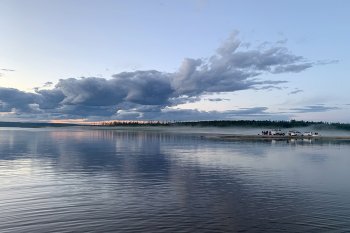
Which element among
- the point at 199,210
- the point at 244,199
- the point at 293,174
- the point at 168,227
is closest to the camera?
the point at 168,227

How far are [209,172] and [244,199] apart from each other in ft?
57.4

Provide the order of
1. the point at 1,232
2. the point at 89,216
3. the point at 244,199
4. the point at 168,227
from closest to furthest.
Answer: the point at 1,232 → the point at 168,227 → the point at 89,216 → the point at 244,199

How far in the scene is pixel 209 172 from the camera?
4784cm

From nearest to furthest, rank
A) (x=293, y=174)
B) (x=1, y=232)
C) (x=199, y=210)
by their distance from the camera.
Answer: (x=1, y=232), (x=199, y=210), (x=293, y=174)

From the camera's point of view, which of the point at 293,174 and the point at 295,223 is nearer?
the point at 295,223

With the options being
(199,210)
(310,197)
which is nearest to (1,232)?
(199,210)

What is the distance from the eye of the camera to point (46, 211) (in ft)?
83.4

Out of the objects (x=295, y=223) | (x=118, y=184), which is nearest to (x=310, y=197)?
(x=295, y=223)

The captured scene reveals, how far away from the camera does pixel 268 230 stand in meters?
21.9

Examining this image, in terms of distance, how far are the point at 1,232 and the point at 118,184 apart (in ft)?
55.6

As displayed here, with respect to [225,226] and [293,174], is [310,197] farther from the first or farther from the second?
[293,174]

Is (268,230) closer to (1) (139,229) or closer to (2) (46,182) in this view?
(1) (139,229)

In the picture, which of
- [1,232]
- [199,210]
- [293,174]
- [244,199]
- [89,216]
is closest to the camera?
[1,232]

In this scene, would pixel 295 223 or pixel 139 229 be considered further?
pixel 295 223
